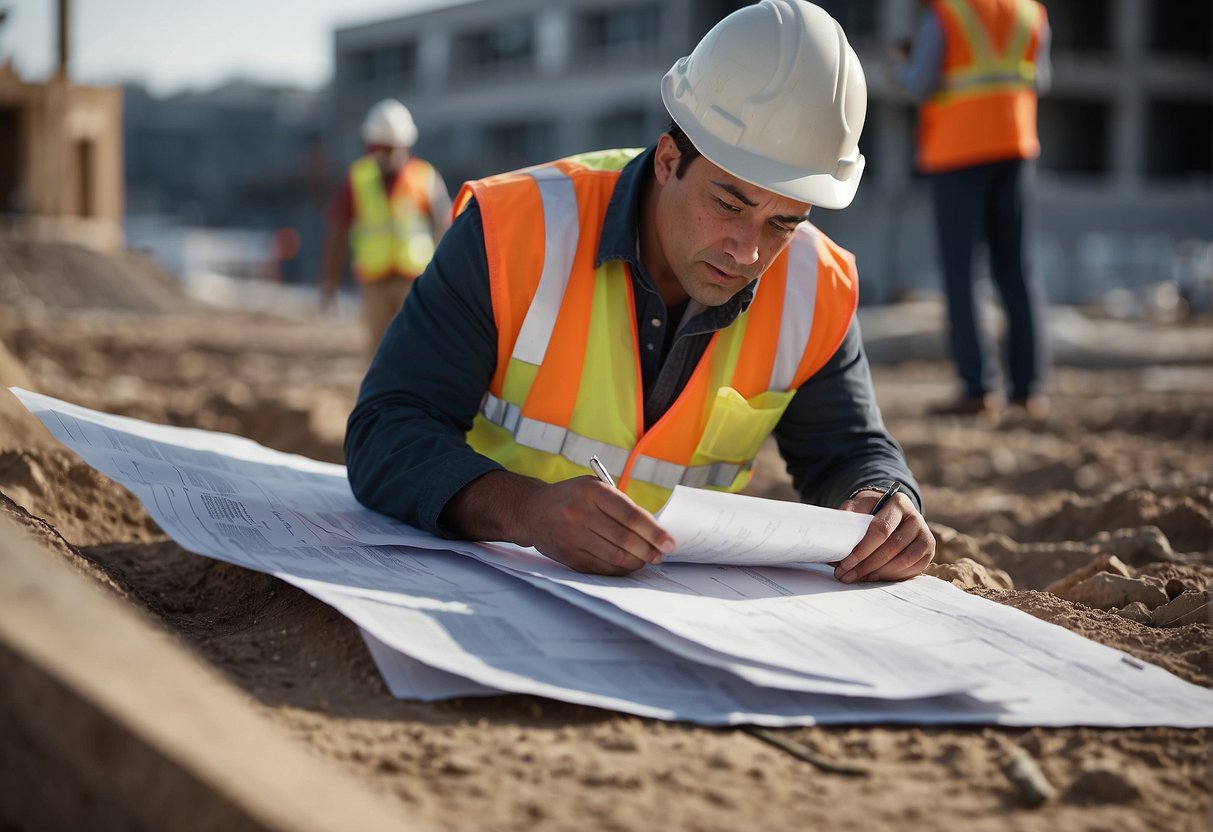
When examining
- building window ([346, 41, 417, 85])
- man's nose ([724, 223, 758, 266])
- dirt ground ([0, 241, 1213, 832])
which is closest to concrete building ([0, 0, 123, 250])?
dirt ground ([0, 241, 1213, 832])

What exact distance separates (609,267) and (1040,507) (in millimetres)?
2197

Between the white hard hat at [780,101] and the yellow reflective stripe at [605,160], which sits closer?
the white hard hat at [780,101]

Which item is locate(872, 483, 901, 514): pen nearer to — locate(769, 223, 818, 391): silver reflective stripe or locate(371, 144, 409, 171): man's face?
locate(769, 223, 818, 391): silver reflective stripe

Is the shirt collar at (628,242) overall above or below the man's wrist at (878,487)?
above

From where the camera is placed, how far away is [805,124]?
2.65 metres

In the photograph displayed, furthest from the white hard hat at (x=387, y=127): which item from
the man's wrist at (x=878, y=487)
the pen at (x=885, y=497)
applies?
the pen at (x=885, y=497)

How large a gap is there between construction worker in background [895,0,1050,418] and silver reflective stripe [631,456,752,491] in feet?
12.4

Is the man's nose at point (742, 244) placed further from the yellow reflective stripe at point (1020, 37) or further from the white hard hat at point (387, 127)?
the white hard hat at point (387, 127)

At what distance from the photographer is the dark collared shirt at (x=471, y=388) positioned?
2580mm

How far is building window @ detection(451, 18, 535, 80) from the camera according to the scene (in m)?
38.3

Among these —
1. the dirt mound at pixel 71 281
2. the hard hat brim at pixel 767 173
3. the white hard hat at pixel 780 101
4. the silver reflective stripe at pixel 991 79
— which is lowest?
the dirt mound at pixel 71 281

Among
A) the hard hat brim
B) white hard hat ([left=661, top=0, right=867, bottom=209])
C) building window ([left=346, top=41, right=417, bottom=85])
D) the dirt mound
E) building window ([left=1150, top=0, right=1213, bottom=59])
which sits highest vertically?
building window ([left=1150, top=0, right=1213, bottom=59])

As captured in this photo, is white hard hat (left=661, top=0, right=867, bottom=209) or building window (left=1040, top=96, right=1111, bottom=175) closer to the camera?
white hard hat (left=661, top=0, right=867, bottom=209)

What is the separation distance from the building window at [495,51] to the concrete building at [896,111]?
0.06 m
